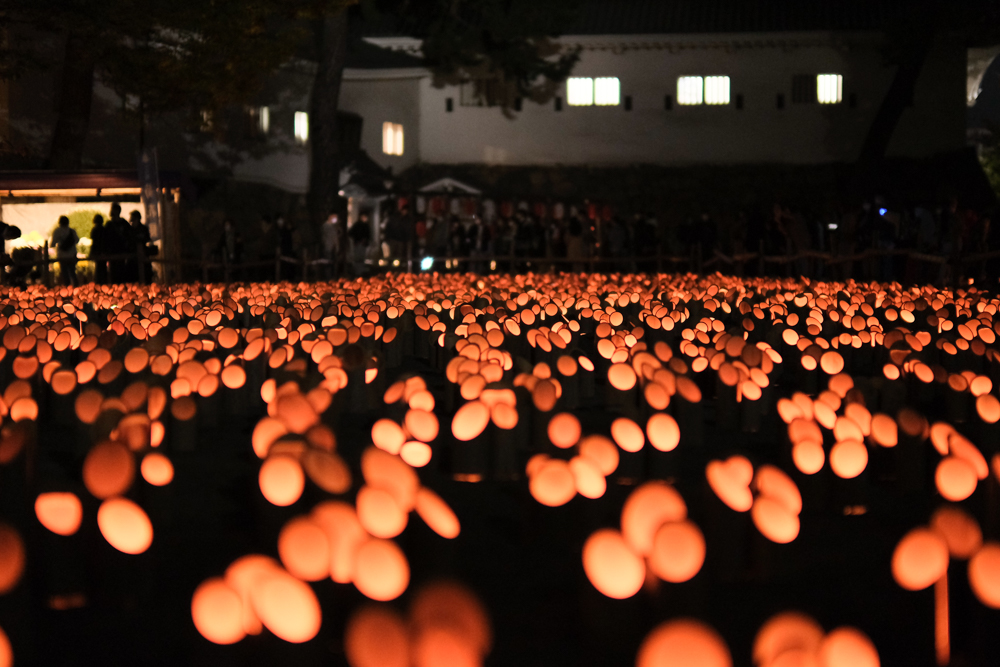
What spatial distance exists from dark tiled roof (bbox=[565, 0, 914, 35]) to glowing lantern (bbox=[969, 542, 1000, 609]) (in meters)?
35.9

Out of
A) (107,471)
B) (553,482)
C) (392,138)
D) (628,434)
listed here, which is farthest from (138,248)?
(392,138)

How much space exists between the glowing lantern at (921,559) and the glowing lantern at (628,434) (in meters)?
1.80

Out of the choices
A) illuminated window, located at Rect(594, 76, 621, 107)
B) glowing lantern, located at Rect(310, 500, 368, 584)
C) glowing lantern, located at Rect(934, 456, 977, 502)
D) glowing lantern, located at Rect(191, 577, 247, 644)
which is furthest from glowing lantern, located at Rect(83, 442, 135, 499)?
illuminated window, located at Rect(594, 76, 621, 107)

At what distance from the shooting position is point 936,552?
8.78 ft

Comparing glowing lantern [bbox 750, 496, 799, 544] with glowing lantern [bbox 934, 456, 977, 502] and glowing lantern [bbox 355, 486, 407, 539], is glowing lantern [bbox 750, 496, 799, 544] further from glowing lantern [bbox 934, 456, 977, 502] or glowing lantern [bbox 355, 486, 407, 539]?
glowing lantern [bbox 355, 486, 407, 539]

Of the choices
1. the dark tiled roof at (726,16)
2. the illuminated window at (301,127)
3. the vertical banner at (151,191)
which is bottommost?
the vertical banner at (151,191)

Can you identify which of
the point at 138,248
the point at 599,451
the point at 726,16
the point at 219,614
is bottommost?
the point at 219,614

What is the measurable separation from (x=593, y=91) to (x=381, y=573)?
38.5 metres

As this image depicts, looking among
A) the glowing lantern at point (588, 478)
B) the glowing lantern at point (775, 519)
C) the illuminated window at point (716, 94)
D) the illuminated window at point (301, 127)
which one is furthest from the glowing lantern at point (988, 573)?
the illuminated window at point (716, 94)

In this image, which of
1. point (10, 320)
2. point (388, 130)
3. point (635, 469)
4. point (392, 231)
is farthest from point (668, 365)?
point (388, 130)

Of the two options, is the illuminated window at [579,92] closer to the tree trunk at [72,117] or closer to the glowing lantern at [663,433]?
the tree trunk at [72,117]

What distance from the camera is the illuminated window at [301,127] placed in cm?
3584

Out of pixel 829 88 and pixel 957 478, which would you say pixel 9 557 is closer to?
pixel 957 478

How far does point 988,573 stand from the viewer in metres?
2.64
